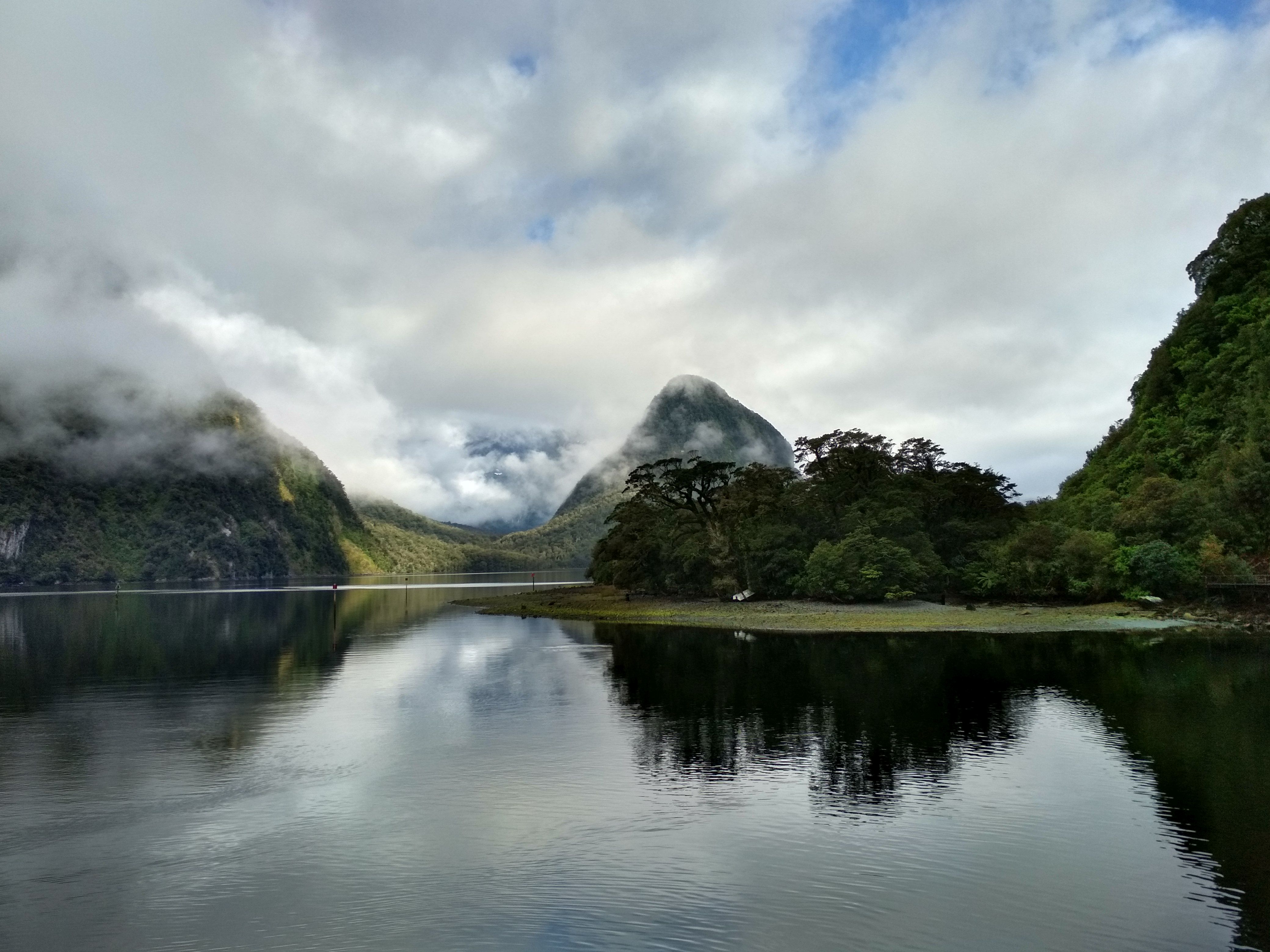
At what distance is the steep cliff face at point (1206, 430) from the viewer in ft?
284

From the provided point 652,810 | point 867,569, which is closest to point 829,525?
point 867,569

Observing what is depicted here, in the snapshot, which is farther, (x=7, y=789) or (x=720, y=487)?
(x=720, y=487)

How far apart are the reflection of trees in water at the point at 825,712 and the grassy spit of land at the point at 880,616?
1385 cm

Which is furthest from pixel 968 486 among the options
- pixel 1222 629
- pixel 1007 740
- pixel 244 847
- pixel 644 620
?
pixel 244 847

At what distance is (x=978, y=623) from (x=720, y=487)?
52301 mm

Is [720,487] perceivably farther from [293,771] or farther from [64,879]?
[64,879]

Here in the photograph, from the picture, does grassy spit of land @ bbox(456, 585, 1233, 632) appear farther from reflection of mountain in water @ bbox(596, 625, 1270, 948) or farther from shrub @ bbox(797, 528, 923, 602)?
reflection of mountain in water @ bbox(596, 625, 1270, 948)

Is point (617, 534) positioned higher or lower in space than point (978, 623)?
higher

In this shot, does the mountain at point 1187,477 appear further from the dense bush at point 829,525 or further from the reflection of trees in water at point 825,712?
the reflection of trees in water at point 825,712

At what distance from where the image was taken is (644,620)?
339ft

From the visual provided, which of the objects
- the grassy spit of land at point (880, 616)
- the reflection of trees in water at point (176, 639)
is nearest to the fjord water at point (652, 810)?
the reflection of trees in water at point (176, 639)

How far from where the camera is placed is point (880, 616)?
8800cm

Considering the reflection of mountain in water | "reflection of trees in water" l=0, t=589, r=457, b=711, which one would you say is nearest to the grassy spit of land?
the reflection of mountain in water

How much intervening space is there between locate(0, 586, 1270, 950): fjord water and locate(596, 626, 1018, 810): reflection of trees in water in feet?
0.87
